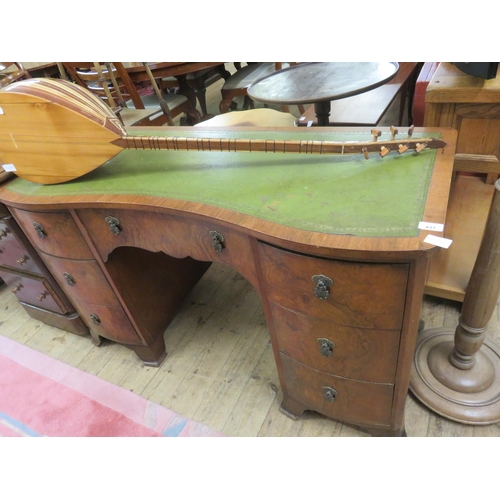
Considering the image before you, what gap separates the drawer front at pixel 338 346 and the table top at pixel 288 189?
285 mm

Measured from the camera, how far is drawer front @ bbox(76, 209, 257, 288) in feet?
3.29

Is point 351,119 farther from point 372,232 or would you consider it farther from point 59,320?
point 59,320

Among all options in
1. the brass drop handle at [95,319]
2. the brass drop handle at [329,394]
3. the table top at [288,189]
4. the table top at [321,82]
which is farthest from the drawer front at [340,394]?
the table top at [321,82]

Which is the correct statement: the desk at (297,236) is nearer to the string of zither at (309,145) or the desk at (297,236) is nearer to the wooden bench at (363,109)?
the string of zither at (309,145)

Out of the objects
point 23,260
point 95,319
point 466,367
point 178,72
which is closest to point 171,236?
point 95,319

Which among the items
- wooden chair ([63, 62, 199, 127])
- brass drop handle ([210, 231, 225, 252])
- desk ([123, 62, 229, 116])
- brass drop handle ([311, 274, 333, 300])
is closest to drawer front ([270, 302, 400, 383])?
brass drop handle ([311, 274, 333, 300])

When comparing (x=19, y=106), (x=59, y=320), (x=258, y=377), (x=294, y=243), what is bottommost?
(x=258, y=377)

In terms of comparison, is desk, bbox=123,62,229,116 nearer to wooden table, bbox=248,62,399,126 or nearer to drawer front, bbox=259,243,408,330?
wooden table, bbox=248,62,399,126

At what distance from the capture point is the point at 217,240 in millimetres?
1015

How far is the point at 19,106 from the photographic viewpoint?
1.15 m

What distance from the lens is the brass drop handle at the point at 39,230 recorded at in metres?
1.32

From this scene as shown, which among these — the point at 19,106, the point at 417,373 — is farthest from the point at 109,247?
the point at 417,373

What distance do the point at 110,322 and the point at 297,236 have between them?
44.2 inches

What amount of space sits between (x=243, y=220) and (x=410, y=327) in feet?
1.56
